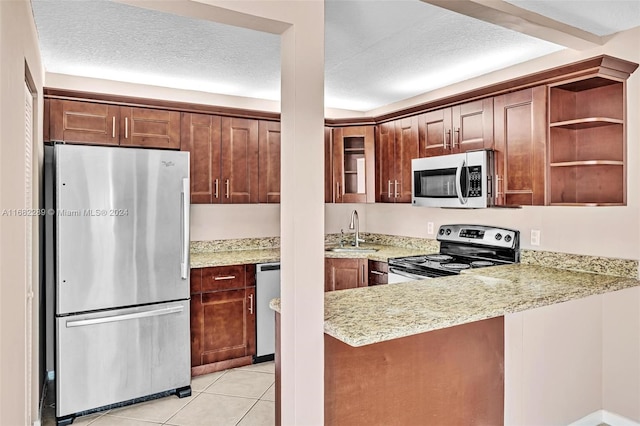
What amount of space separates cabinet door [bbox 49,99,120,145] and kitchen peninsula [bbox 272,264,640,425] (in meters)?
2.34

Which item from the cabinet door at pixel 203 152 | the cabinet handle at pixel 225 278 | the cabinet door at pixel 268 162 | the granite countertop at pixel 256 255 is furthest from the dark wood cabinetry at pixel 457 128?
the cabinet handle at pixel 225 278

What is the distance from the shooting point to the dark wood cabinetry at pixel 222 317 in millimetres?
3594

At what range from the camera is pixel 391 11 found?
2.39 metres

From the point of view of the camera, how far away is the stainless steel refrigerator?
9.36 feet

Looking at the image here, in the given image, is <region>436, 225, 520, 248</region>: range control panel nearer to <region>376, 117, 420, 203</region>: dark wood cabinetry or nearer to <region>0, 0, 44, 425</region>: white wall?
<region>376, 117, 420, 203</region>: dark wood cabinetry

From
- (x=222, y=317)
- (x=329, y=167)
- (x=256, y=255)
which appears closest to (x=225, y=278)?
(x=222, y=317)

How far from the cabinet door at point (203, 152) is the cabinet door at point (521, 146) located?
2.36 metres

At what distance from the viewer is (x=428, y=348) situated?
2.11m

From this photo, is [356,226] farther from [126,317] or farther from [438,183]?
[126,317]

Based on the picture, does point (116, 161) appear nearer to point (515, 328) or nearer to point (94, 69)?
point (94, 69)

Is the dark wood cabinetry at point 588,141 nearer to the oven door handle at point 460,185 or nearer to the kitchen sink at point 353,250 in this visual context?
the oven door handle at point 460,185

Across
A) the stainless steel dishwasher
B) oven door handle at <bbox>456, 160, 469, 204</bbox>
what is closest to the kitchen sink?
the stainless steel dishwasher

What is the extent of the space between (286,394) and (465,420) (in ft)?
3.34

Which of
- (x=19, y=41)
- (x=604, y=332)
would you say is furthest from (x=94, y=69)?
(x=604, y=332)
